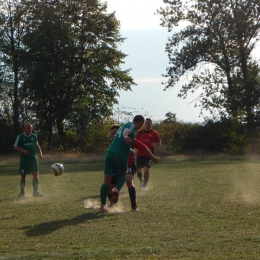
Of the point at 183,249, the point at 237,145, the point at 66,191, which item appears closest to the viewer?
the point at 183,249

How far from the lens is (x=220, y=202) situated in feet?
43.0

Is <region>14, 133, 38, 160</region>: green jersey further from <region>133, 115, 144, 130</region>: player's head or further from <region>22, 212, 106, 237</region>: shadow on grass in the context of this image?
<region>133, 115, 144, 130</region>: player's head

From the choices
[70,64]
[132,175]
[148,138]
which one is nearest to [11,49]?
[70,64]

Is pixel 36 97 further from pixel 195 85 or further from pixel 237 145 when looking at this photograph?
pixel 237 145

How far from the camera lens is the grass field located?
25.3 feet

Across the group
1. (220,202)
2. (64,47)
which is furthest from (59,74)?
(220,202)

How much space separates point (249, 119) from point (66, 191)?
33.3 m

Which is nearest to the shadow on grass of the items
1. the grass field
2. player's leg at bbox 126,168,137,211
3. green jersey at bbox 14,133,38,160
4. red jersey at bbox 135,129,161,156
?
the grass field

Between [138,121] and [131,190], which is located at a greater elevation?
[138,121]

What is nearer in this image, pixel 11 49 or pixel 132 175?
pixel 132 175

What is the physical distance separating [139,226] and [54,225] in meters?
1.32

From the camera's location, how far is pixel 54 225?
10.3 m

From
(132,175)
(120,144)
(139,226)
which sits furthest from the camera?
(132,175)

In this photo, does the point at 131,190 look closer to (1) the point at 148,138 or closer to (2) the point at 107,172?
(2) the point at 107,172
